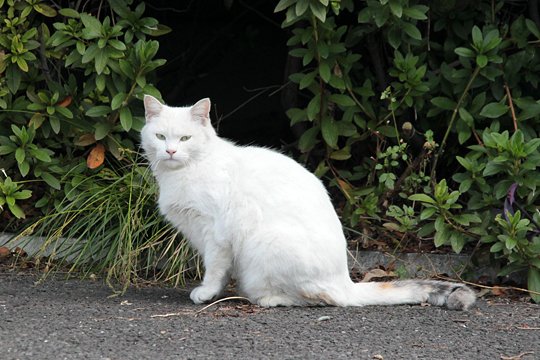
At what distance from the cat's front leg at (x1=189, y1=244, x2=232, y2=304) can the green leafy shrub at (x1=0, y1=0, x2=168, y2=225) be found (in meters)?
1.35

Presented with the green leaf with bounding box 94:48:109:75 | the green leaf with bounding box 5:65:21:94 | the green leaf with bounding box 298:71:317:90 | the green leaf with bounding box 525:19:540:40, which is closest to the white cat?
the green leaf with bounding box 94:48:109:75

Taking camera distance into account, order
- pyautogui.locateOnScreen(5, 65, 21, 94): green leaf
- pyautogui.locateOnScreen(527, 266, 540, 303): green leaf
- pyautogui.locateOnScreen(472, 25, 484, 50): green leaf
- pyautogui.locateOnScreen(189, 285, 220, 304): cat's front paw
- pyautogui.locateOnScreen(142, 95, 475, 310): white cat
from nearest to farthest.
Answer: pyautogui.locateOnScreen(142, 95, 475, 310): white cat → pyautogui.locateOnScreen(189, 285, 220, 304): cat's front paw → pyautogui.locateOnScreen(527, 266, 540, 303): green leaf → pyautogui.locateOnScreen(472, 25, 484, 50): green leaf → pyautogui.locateOnScreen(5, 65, 21, 94): green leaf

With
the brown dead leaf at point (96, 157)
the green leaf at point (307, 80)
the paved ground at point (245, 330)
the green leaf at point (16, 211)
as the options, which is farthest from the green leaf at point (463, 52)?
the green leaf at point (16, 211)

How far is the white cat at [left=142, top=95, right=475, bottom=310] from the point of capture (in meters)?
4.87

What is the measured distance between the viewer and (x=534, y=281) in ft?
17.4

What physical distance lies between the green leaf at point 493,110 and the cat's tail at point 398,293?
1.30 m

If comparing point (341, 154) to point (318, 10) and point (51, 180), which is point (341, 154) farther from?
point (51, 180)

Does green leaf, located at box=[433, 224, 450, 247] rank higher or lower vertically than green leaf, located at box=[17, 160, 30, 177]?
lower

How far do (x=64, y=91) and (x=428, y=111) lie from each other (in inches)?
101

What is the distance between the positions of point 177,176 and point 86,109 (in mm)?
1387

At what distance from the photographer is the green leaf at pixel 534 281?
5270 mm

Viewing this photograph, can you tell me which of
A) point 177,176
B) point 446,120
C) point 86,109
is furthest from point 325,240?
point 86,109

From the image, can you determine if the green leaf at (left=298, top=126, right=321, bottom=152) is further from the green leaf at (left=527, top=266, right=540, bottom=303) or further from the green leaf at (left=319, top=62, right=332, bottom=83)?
the green leaf at (left=527, top=266, right=540, bottom=303)

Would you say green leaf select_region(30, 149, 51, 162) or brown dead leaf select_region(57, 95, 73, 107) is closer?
green leaf select_region(30, 149, 51, 162)
